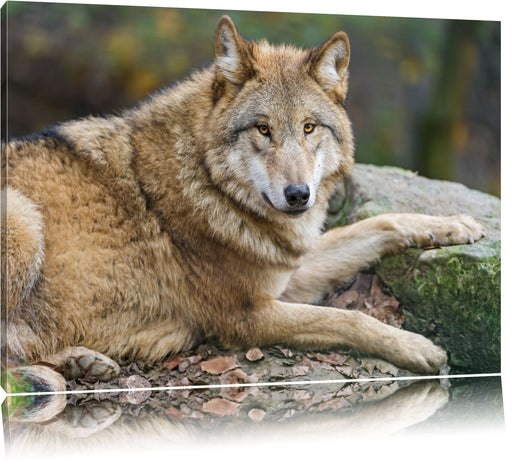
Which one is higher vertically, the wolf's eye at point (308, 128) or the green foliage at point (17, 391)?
the wolf's eye at point (308, 128)

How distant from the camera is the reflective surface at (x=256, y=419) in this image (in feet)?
13.2

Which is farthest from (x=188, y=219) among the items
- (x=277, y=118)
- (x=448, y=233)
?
(x=448, y=233)

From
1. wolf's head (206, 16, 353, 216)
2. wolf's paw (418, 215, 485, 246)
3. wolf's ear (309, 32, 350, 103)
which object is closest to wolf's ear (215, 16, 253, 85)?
wolf's head (206, 16, 353, 216)

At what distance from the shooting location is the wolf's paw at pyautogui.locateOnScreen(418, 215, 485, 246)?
5738 millimetres

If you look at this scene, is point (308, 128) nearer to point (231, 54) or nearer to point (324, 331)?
point (231, 54)

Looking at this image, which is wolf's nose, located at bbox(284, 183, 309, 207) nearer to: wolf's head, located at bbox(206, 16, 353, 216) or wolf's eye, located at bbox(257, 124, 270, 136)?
wolf's head, located at bbox(206, 16, 353, 216)

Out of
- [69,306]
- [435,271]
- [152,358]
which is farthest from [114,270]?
[435,271]

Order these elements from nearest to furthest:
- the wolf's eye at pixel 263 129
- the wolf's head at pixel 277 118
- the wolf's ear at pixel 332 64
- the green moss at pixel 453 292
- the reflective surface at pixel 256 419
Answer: the reflective surface at pixel 256 419, the wolf's head at pixel 277 118, the wolf's eye at pixel 263 129, the wolf's ear at pixel 332 64, the green moss at pixel 453 292

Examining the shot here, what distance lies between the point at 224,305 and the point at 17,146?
6.13 ft

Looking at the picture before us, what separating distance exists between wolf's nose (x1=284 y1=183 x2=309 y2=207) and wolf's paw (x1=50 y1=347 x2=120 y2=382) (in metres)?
1.72

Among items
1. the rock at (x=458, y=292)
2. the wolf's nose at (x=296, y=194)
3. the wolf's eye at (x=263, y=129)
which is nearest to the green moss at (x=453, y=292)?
the rock at (x=458, y=292)

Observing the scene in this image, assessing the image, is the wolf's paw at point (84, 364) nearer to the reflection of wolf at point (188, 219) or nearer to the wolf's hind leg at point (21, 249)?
the reflection of wolf at point (188, 219)

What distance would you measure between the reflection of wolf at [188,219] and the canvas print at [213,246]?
0.01 m

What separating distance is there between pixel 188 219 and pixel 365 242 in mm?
1513
